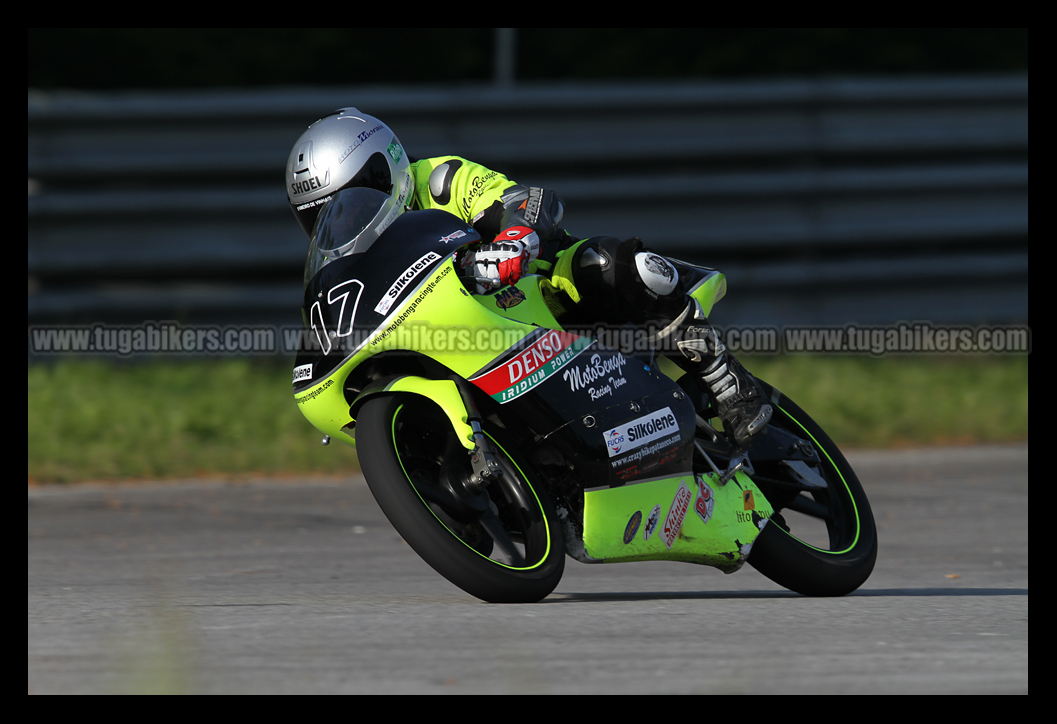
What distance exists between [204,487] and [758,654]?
167 inches

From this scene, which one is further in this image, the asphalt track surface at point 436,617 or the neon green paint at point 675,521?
the neon green paint at point 675,521

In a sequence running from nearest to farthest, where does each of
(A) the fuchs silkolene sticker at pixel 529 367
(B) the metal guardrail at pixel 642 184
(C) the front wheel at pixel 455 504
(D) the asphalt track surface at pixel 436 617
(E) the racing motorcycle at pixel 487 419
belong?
(D) the asphalt track surface at pixel 436 617 → (C) the front wheel at pixel 455 504 → (E) the racing motorcycle at pixel 487 419 → (A) the fuchs silkolene sticker at pixel 529 367 → (B) the metal guardrail at pixel 642 184

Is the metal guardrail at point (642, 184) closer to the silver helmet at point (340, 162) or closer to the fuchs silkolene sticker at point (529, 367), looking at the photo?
the silver helmet at point (340, 162)

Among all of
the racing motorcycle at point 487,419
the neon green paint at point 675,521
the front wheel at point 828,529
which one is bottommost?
the front wheel at point 828,529

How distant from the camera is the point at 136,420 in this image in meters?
7.76

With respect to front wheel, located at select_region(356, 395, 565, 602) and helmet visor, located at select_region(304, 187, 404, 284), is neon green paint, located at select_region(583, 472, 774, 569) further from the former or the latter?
helmet visor, located at select_region(304, 187, 404, 284)

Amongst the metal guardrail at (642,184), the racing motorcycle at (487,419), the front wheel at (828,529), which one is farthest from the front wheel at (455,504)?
the metal guardrail at (642,184)

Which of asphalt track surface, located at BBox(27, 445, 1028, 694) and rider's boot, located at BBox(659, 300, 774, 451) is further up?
rider's boot, located at BBox(659, 300, 774, 451)

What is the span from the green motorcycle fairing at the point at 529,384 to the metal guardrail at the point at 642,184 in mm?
5413

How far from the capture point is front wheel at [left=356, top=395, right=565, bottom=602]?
11.5 ft

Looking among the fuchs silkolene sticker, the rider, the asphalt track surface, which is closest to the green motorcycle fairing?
the fuchs silkolene sticker

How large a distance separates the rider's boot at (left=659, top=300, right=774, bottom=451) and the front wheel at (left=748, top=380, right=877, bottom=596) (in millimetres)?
213

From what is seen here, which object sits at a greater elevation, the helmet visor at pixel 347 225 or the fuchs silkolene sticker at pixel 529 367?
the helmet visor at pixel 347 225

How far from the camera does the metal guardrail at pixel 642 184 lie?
352 inches
